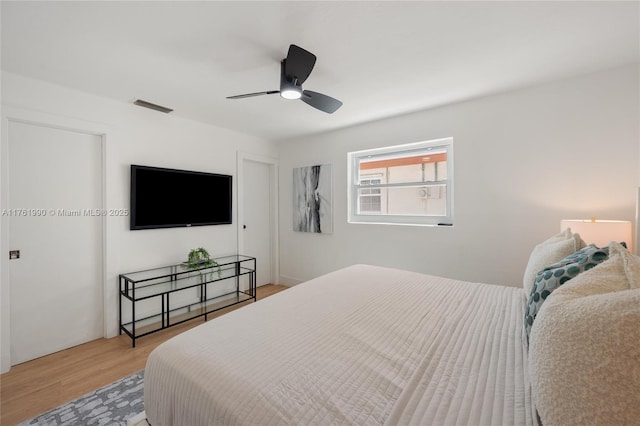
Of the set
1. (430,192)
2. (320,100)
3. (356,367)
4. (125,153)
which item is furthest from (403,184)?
→ (125,153)

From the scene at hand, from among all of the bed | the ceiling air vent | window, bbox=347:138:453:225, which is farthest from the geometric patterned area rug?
window, bbox=347:138:453:225

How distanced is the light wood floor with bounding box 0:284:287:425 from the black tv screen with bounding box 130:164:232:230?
1169 millimetres

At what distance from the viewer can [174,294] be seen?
304cm

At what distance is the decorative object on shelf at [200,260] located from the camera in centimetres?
307

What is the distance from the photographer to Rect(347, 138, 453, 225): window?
3033 mm

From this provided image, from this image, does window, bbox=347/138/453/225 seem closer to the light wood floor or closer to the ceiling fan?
the ceiling fan

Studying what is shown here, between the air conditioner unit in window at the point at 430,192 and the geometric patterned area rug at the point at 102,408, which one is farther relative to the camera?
the air conditioner unit in window at the point at 430,192

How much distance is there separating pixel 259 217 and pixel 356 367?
11.4 ft

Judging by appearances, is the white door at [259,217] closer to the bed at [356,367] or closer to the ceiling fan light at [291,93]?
the ceiling fan light at [291,93]

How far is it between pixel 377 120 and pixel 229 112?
1797 millimetres

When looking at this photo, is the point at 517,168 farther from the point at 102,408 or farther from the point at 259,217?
the point at 102,408

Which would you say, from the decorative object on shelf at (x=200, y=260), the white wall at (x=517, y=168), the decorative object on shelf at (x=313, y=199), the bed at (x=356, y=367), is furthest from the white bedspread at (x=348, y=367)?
the decorative object on shelf at (x=313, y=199)

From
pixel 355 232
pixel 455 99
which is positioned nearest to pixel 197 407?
pixel 355 232

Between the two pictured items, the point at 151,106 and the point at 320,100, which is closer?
the point at 320,100
